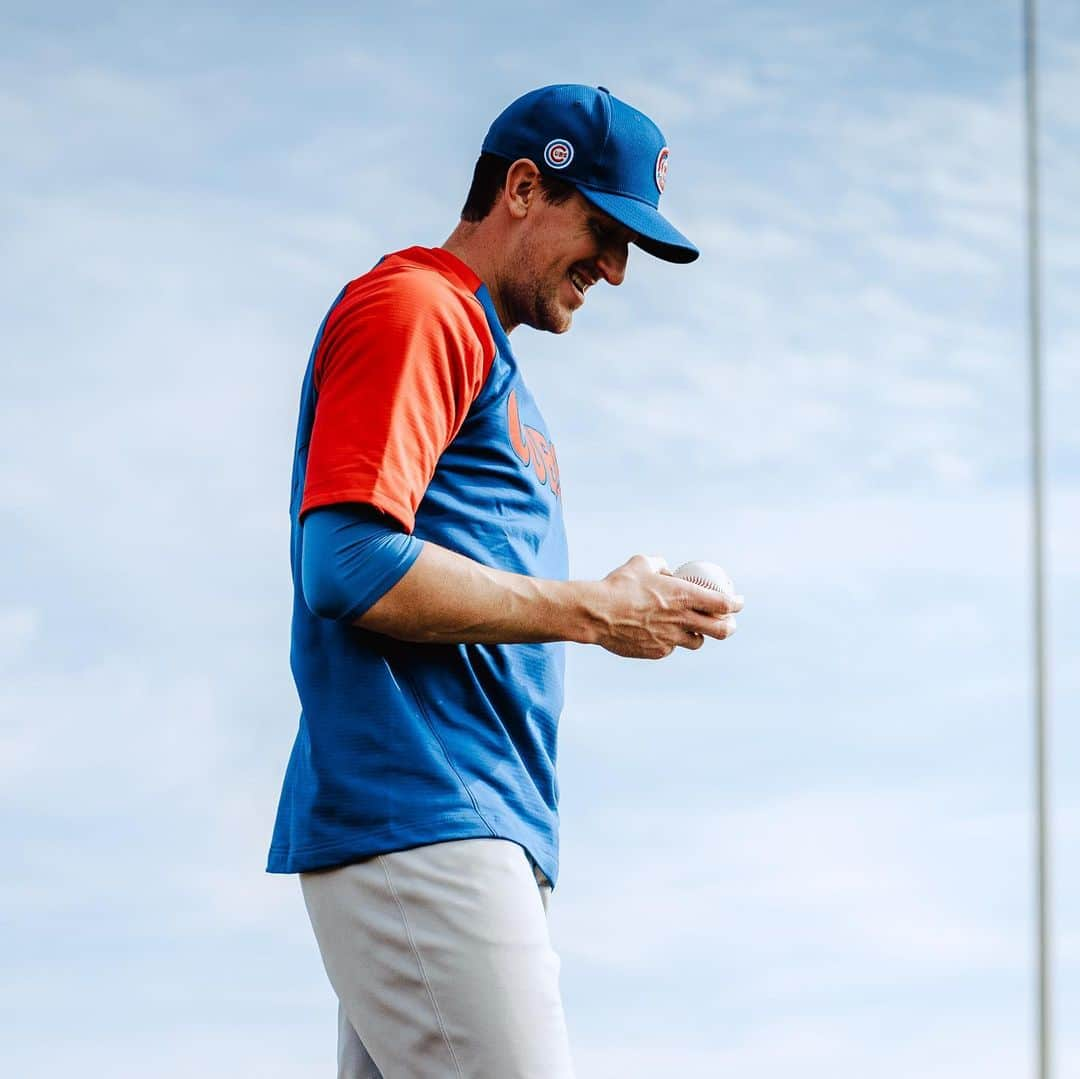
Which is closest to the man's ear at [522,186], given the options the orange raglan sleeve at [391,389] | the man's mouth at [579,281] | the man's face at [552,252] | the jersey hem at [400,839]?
the man's face at [552,252]

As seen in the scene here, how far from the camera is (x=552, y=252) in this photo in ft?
9.69

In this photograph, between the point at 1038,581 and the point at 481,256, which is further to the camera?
the point at 1038,581

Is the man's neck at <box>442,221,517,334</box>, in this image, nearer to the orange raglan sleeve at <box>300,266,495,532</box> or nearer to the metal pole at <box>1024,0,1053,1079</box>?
the orange raglan sleeve at <box>300,266,495,532</box>

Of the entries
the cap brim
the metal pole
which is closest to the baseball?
the cap brim

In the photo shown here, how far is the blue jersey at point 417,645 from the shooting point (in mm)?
2469

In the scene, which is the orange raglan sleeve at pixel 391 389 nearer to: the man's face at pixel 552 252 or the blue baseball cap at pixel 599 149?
the man's face at pixel 552 252

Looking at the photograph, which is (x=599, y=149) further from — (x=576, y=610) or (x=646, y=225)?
(x=576, y=610)

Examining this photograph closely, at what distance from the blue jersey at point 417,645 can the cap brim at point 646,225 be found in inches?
13.1

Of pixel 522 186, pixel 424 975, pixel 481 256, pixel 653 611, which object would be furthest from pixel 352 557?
pixel 522 186

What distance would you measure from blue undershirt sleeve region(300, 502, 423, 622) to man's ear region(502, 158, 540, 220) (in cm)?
82

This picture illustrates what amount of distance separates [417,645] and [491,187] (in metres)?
0.99

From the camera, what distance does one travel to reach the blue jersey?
247 cm

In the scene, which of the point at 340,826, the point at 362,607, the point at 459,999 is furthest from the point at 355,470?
the point at 459,999

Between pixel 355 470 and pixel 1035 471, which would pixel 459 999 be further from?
pixel 1035 471
